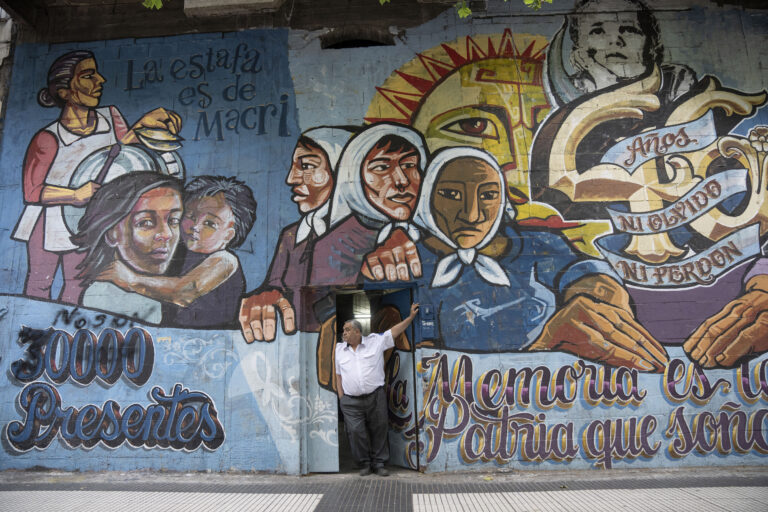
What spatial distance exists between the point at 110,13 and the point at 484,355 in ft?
23.6

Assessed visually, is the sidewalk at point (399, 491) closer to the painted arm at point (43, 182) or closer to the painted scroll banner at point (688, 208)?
the painted scroll banner at point (688, 208)

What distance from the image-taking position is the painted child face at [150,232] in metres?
6.23

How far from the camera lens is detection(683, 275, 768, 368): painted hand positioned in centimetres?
575

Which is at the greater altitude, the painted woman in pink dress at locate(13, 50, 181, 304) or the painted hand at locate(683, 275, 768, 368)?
the painted woman in pink dress at locate(13, 50, 181, 304)

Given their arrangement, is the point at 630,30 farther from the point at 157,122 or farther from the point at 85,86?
the point at 85,86

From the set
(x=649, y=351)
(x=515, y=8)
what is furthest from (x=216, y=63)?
(x=649, y=351)

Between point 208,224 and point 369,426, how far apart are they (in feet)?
10.9

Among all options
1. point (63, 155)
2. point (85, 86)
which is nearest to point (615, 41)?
point (85, 86)

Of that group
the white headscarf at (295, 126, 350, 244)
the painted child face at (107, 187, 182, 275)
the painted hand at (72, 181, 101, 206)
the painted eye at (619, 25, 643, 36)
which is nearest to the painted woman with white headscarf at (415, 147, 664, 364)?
the white headscarf at (295, 126, 350, 244)

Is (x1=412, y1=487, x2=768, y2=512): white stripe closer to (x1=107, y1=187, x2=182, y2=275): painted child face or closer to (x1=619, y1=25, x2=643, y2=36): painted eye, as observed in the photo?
(x1=107, y1=187, x2=182, y2=275): painted child face

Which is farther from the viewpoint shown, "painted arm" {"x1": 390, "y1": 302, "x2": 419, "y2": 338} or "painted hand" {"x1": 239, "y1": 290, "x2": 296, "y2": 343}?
"painted hand" {"x1": 239, "y1": 290, "x2": 296, "y2": 343}

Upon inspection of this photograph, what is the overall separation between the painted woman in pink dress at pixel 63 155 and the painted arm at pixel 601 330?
5691mm

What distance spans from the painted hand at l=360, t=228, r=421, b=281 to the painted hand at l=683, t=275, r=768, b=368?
11.4 ft

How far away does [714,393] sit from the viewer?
5.66 meters
